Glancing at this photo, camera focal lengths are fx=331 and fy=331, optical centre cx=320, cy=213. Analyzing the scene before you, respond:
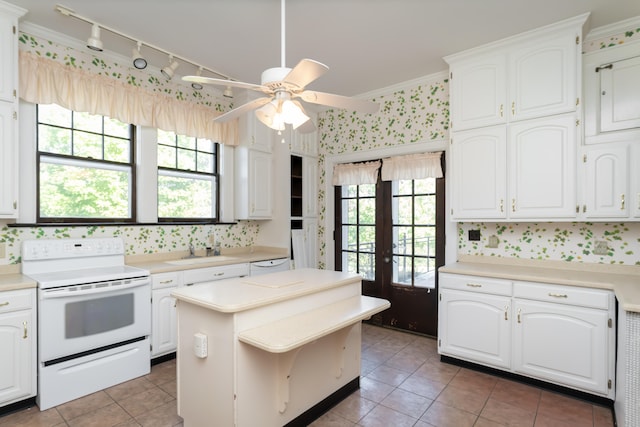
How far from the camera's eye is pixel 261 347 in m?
1.55

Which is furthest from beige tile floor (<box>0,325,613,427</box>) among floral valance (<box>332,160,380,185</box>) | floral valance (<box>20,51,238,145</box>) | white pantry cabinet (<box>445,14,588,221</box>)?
floral valance (<box>20,51,238,145</box>)

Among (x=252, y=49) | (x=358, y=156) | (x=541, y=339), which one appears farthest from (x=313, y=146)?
(x=541, y=339)

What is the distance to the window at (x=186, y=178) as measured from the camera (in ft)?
11.9

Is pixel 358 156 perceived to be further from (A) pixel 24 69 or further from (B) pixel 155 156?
(A) pixel 24 69

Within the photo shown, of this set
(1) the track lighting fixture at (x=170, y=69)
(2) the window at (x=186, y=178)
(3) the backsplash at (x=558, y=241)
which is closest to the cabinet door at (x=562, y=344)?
(3) the backsplash at (x=558, y=241)

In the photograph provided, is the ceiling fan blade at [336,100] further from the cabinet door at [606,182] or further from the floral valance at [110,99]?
the floral valance at [110,99]

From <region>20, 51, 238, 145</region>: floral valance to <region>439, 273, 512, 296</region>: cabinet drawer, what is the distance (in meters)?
2.90

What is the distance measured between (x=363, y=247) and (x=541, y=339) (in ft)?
7.04

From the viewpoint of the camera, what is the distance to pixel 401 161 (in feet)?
12.7

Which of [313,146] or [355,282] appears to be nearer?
[355,282]

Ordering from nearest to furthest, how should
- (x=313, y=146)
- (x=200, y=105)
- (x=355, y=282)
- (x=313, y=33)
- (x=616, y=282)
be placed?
(x=616, y=282)
(x=355, y=282)
(x=313, y=33)
(x=200, y=105)
(x=313, y=146)

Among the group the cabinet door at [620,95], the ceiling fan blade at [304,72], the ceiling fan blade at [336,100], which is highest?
the cabinet door at [620,95]

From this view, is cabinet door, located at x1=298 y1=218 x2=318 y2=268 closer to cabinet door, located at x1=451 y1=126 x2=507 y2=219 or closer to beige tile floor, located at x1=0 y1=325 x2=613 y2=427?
beige tile floor, located at x1=0 y1=325 x2=613 y2=427

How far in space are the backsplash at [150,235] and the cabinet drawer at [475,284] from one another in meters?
2.53
